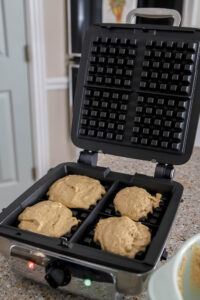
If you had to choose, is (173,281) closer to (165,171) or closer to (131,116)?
(165,171)

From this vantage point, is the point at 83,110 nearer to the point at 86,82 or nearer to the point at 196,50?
the point at 86,82

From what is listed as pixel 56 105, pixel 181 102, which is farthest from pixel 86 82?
pixel 56 105

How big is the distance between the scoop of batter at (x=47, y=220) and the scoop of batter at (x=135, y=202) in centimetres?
13

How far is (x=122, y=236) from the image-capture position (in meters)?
0.68

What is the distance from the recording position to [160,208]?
0.83m

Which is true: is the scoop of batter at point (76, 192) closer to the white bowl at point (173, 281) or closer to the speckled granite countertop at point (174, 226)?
the speckled granite countertop at point (174, 226)

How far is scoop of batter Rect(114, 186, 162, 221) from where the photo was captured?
31.3 inches

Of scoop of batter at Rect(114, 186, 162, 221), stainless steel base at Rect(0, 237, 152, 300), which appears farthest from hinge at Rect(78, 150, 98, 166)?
stainless steel base at Rect(0, 237, 152, 300)

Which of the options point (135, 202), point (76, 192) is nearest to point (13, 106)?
point (76, 192)

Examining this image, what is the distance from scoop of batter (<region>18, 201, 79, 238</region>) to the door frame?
1802 mm

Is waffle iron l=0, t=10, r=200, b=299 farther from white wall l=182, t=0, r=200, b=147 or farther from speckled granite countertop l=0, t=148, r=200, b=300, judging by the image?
white wall l=182, t=0, r=200, b=147

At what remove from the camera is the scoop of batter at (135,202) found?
2.61 feet

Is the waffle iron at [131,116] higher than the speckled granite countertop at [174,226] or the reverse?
higher

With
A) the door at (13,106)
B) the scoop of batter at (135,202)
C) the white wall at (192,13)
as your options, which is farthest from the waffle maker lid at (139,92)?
the door at (13,106)
